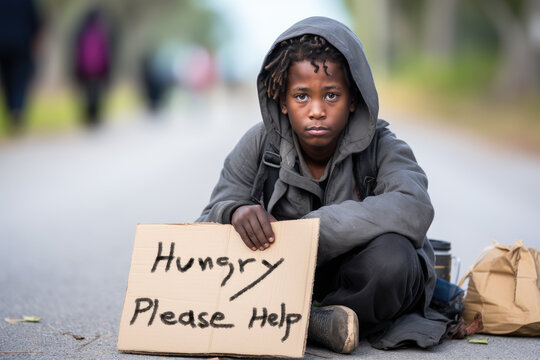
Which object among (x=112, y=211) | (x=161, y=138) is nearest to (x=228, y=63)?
(x=161, y=138)

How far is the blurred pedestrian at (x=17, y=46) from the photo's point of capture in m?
12.8

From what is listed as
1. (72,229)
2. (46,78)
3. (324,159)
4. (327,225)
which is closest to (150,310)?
(327,225)

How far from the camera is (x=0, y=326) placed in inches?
149

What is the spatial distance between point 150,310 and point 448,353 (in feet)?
4.01

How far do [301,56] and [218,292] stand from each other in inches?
41.8

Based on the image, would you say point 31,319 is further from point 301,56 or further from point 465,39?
point 465,39

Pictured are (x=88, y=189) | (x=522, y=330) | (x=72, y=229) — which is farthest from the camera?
(x=88, y=189)

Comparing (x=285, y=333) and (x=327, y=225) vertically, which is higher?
(x=327, y=225)

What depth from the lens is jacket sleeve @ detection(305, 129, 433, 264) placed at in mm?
3258

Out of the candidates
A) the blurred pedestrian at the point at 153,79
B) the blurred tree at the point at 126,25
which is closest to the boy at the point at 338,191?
the blurred tree at the point at 126,25

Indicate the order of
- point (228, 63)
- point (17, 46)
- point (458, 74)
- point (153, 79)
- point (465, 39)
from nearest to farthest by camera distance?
point (17, 46), point (153, 79), point (458, 74), point (465, 39), point (228, 63)

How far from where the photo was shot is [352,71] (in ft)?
11.4

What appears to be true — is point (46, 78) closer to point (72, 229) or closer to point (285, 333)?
point (72, 229)

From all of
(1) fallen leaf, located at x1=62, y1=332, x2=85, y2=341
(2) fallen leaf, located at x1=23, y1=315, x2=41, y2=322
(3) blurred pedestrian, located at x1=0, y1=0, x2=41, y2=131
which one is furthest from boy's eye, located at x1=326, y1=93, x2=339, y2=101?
(3) blurred pedestrian, located at x1=0, y1=0, x2=41, y2=131
